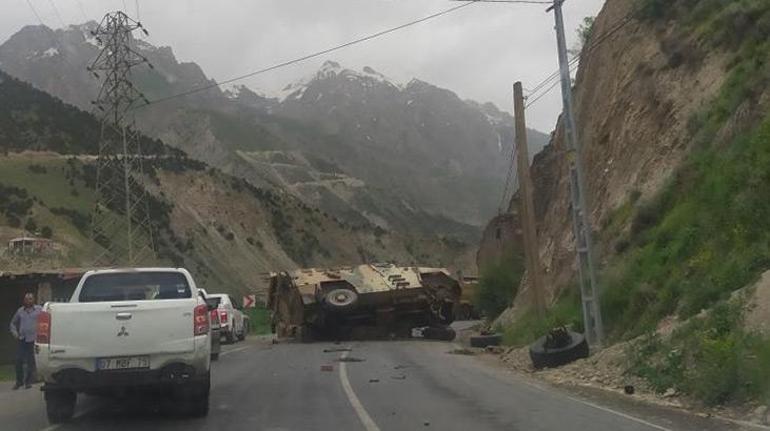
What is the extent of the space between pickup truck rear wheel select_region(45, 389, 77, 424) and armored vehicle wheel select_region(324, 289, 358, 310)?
19876 mm

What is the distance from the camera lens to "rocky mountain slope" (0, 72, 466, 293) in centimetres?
5341

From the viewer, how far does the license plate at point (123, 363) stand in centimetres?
1042

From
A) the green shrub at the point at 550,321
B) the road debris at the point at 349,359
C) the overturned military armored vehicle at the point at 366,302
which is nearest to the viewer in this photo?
the road debris at the point at 349,359

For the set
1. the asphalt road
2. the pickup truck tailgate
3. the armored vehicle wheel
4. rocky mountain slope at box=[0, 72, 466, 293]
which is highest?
rocky mountain slope at box=[0, 72, 466, 293]

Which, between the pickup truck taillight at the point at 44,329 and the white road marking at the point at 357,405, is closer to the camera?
the pickup truck taillight at the point at 44,329

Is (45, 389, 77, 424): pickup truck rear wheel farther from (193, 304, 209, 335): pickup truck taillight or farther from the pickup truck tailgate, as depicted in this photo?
(193, 304, 209, 335): pickup truck taillight

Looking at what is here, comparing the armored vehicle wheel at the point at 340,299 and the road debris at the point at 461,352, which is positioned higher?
the armored vehicle wheel at the point at 340,299

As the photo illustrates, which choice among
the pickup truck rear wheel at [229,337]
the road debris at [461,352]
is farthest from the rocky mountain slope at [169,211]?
the road debris at [461,352]

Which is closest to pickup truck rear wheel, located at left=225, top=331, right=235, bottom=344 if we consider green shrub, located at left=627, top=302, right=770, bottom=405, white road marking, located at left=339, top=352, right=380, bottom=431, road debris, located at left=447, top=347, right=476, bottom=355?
road debris, located at left=447, top=347, right=476, bottom=355

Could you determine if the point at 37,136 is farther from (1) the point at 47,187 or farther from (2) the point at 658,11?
(2) the point at 658,11

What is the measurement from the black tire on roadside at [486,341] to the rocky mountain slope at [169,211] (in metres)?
20.5

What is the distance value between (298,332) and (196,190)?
43946mm

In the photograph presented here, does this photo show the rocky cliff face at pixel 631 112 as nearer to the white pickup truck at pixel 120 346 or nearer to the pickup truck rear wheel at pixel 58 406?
the white pickup truck at pixel 120 346

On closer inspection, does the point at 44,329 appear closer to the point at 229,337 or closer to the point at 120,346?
the point at 120,346
